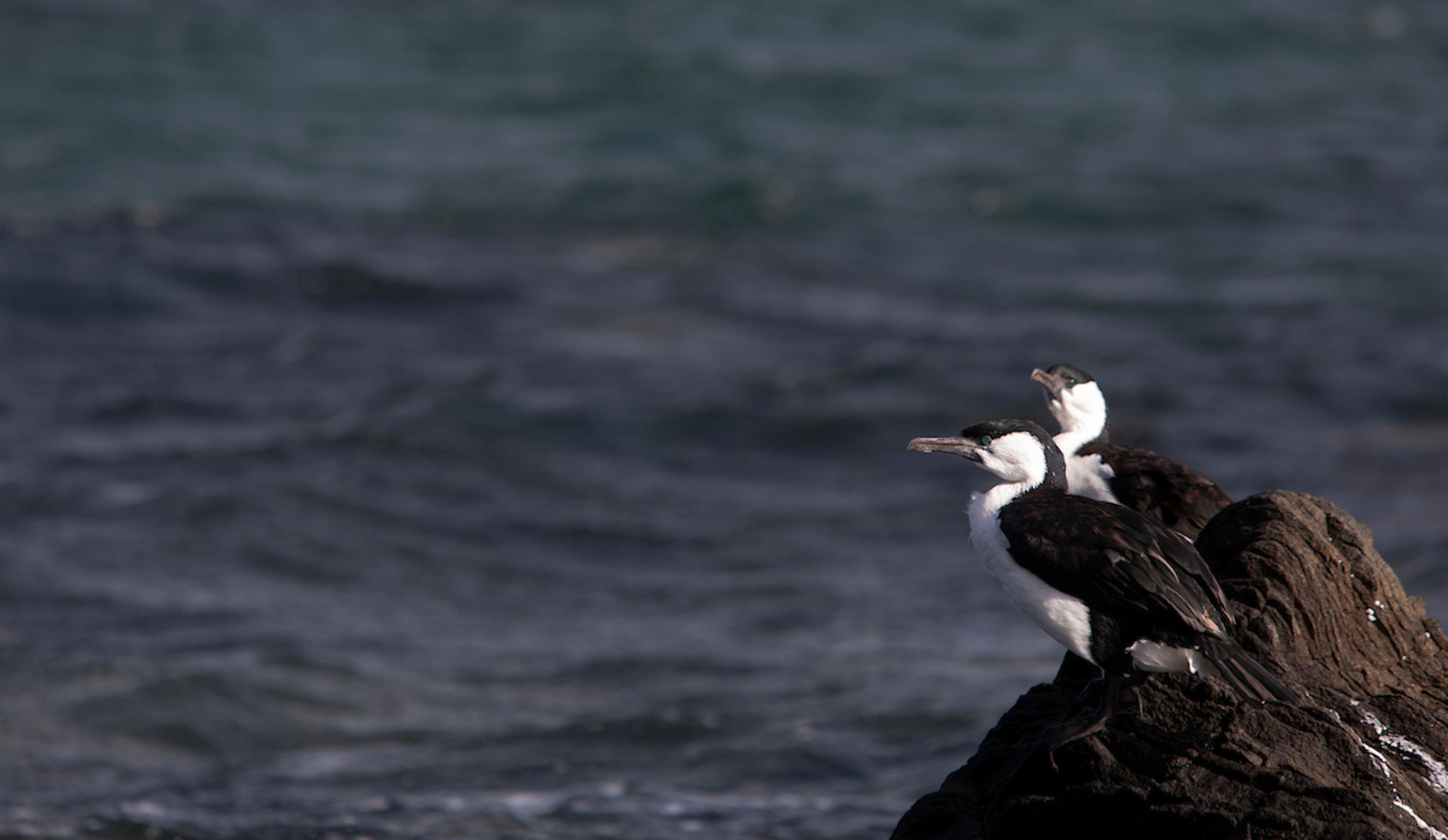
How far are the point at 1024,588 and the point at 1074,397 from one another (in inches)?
58.6

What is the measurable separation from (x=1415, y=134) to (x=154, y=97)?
58.3ft

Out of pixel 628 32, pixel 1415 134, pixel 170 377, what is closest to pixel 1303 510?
pixel 170 377

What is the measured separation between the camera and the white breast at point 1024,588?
14.4 feet

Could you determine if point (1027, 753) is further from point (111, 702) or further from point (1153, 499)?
point (111, 702)

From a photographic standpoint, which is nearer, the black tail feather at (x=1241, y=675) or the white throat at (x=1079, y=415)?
the black tail feather at (x=1241, y=675)

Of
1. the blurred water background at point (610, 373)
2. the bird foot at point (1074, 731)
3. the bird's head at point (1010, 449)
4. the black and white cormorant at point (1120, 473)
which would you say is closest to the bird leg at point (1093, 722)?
the bird foot at point (1074, 731)

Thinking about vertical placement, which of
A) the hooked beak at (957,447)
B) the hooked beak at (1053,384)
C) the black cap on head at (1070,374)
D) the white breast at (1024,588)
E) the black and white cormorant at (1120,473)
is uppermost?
the black cap on head at (1070,374)

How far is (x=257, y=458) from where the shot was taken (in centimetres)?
1230

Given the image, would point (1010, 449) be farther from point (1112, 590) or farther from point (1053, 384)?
point (1053, 384)

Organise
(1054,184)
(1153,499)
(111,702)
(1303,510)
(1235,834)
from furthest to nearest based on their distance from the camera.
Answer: (1054,184) → (111,702) → (1153,499) → (1303,510) → (1235,834)

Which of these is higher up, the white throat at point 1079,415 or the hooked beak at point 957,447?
the white throat at point 1079,415

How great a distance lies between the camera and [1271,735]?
4281mm

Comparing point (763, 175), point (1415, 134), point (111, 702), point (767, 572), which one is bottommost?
point (111, 702)

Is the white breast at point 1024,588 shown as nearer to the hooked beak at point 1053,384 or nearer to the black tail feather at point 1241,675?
the black tail feather at point 1241,675
